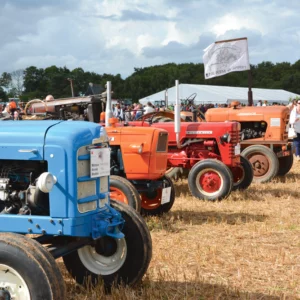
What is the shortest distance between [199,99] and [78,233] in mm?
31397

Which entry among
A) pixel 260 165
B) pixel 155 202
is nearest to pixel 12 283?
pixel 155 202

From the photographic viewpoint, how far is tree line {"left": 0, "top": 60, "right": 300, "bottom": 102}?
39.2 m

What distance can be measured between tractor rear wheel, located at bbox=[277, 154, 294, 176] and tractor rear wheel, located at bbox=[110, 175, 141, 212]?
5460 mm

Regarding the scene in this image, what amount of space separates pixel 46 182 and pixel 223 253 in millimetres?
2306

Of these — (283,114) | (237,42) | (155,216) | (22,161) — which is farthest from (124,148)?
(237,42)

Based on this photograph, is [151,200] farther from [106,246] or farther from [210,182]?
Answer: [106,246]

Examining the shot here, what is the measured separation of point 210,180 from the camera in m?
8.04

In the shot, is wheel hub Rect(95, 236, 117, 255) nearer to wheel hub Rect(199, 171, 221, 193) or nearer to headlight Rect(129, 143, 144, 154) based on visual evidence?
headlight Rect(129, 143, 144, 154)

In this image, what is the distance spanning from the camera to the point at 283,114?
34.2 feet

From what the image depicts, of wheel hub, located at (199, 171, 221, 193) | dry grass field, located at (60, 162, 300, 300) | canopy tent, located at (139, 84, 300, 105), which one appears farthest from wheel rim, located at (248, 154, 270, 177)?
canopy tent, located at (139, 84, 300, 105)

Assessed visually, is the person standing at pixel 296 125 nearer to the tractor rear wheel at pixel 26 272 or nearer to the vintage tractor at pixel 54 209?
the vintage tractor at pixel 54 209

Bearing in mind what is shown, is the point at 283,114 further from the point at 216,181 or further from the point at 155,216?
the point at 155,216

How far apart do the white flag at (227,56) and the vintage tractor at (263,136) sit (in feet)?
6.50

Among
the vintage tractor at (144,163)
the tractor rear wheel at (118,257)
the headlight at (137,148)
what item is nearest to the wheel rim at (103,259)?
the tractor rear wheel at (118,257)
